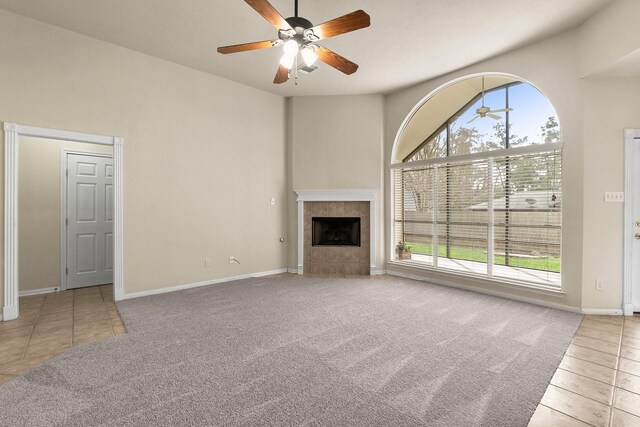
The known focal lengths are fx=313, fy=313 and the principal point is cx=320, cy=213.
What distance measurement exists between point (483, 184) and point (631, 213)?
1.62 metres

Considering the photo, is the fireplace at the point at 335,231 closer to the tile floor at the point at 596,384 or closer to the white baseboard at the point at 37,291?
the tile floor at the point at 596,384

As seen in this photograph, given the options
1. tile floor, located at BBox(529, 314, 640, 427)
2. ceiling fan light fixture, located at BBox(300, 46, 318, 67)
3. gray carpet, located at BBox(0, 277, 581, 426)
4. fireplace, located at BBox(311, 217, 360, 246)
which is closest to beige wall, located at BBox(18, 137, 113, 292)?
gray carpet, located at BBox(0, 277, 581, 426)

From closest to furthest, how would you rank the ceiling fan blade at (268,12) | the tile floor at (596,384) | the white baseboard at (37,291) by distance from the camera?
the tile floor at (596,384) → the ceiling fan blade at (268,12) → the white baseboard at (37,291)

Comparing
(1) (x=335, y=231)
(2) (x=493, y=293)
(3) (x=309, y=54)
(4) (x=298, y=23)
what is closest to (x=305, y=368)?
(3) (x=309, y=54)

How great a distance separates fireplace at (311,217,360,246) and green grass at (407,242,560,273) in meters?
1.04

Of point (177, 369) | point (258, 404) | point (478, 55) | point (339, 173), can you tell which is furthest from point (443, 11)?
point (177, 369)

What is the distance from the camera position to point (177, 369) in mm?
2332

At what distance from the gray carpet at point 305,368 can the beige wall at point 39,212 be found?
1.87 metres

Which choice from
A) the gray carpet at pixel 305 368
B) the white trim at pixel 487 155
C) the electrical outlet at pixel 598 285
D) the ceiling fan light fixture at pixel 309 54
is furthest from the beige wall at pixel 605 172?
the ceiling fan light fixture at pixel 309 54

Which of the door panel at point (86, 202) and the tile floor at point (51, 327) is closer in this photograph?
the tile floor at point (51, 327)

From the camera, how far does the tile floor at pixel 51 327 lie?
2.55 metres

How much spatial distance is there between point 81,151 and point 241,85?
108 inches

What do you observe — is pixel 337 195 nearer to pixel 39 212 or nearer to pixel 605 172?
pixel 605 172

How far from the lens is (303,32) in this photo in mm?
2627
